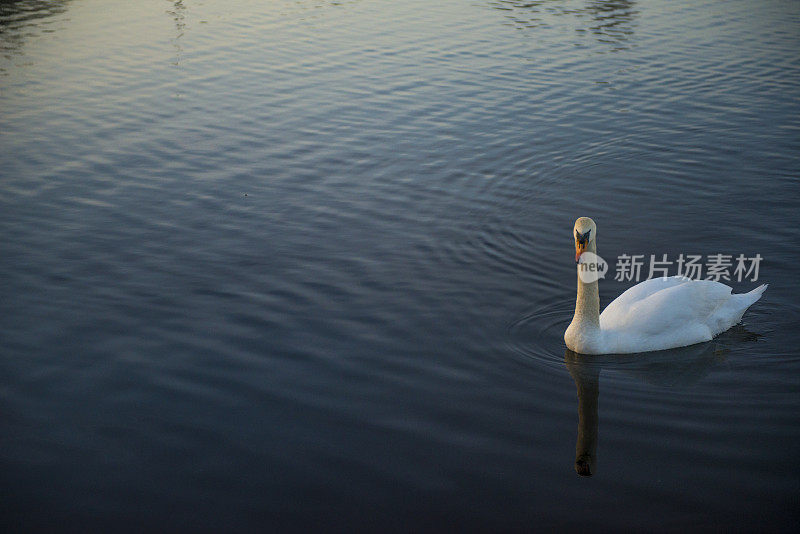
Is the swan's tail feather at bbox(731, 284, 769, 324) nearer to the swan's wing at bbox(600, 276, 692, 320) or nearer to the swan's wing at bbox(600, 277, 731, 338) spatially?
the swan's wing at bbox(600, 277, 731, 338)

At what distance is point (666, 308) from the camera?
9.90 metres

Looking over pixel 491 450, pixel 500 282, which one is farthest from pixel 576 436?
pixel 500 282

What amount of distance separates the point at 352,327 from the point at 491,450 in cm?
299

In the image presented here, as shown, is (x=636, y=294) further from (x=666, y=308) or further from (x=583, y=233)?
(x=583, y=233)

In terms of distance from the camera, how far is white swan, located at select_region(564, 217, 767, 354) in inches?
382

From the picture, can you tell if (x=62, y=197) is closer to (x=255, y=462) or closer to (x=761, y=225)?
(x=255, y=462)

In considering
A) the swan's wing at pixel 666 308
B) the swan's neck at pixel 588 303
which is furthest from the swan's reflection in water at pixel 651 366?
the swan's neck at pixel 588 303

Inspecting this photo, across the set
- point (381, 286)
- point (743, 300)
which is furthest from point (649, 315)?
point (381, 286)

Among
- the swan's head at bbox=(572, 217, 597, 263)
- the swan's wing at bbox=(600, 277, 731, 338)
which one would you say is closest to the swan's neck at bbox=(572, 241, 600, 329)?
the swan's head at bbox=(572, 217, 597, 263)

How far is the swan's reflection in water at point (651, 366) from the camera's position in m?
9.16

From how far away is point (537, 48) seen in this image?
25.8m

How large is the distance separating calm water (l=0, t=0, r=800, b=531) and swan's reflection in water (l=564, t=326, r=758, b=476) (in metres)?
0.04

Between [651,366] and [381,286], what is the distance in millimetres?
3750

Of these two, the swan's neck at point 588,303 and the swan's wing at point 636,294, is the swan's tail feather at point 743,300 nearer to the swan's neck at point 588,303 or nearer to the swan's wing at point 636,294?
the swan's wing at point 636,294
